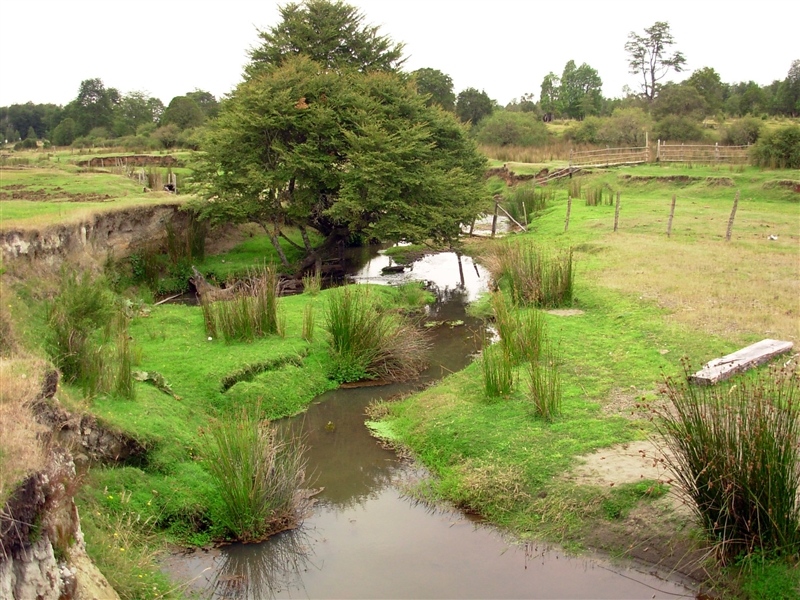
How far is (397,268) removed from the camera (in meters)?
19.2

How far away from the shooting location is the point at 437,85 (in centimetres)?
4531

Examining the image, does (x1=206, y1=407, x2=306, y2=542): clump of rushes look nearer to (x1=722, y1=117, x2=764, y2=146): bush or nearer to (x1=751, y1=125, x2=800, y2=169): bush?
(x1=751, y1=125, x2=800, y2=169): bush

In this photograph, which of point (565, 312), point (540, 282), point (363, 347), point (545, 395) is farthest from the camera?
point (540, 282)

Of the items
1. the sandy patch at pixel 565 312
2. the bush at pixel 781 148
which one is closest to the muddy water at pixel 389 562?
the sandy patch at pixel 565 312

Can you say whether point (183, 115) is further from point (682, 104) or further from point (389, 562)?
point (389, 562)

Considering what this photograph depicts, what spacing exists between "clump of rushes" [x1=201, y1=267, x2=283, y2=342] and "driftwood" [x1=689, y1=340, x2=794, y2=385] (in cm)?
623

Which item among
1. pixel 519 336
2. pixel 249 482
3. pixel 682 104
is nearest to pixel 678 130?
pixel 682 104

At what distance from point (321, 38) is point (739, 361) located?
13.9m

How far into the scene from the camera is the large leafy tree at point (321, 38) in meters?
18.4

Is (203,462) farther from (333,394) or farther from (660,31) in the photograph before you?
(660,31)

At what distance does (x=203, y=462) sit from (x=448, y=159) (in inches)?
546

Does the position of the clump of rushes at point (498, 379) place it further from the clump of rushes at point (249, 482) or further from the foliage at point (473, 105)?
the foliage at point (473, 105)

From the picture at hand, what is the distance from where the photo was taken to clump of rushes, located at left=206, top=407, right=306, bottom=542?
6.45 m

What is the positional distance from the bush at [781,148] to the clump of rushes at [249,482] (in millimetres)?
24692
